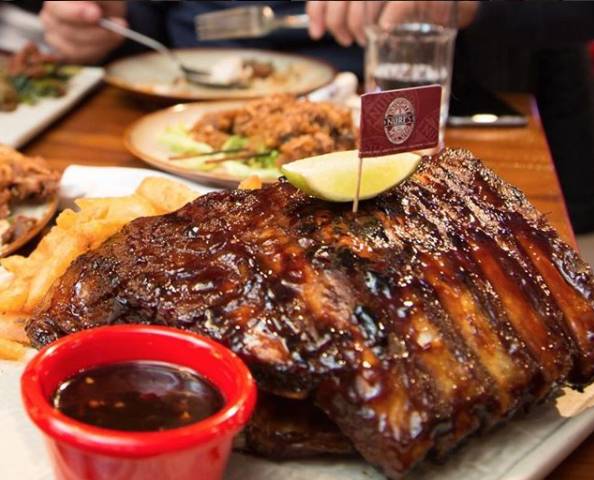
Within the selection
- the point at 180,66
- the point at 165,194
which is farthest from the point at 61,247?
the point at 180,66

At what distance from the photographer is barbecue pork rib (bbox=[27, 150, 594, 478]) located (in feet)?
5.11

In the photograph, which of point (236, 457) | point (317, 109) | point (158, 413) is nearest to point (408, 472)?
point (236, 457)

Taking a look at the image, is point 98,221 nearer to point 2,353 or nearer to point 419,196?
point 2,353

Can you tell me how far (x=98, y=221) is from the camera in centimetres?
229

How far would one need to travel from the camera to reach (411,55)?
157 inches

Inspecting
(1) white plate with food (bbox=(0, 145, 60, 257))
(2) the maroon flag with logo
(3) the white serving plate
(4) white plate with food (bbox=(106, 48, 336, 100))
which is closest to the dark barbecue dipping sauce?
(2) the maroon flag with logo

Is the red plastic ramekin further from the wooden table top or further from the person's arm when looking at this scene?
the person's arm

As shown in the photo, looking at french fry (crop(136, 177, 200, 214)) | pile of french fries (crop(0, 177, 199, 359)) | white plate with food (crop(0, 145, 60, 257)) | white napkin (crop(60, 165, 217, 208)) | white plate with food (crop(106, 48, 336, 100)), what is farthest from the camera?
white plate with food (crop(106, 48, 336, 100))

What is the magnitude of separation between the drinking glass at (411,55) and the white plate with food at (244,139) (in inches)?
18.0

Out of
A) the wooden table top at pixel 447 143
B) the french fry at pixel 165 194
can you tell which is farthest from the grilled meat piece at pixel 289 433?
the wooden table top at pixel 447 143

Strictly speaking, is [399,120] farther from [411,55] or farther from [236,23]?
[236,23]

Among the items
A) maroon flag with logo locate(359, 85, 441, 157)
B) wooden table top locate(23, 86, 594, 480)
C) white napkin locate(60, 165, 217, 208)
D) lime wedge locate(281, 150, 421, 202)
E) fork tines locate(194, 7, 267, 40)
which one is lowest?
wooden table top locate(23, 86, 594, 480)

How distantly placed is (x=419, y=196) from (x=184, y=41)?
4.07 metres

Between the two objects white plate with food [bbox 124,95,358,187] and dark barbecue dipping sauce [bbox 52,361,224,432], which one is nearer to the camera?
dark barbecue dipping sauce [bbox 52,361,224,432]
